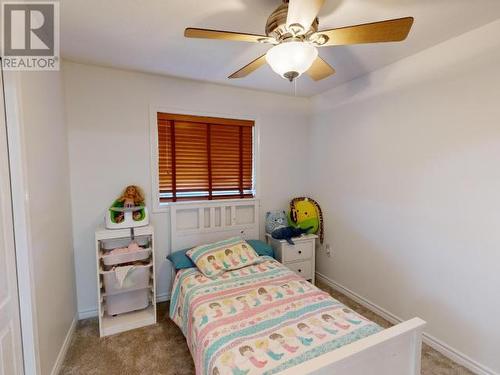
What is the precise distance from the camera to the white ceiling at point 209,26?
1473 millimetres

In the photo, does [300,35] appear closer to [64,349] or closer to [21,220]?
[21,220]

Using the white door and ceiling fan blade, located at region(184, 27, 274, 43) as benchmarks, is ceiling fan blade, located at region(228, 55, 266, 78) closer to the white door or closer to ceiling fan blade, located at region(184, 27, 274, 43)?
ceiling fan blade, located at region(184, 27, 274, 43)

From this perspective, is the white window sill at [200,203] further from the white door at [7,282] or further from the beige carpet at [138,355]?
the white door at [7,282]

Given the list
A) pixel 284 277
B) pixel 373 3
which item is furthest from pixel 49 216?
pixel 373 3

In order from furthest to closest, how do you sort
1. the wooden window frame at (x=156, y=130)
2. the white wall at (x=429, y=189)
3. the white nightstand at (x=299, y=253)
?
the white nightstand at (x=299, y=253) < the wooden window frame at (x=156, y=130) < the white wall at (x=429, y=189)

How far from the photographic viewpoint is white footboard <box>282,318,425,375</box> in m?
1.01

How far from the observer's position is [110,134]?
2445 mm

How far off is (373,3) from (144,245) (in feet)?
8.69

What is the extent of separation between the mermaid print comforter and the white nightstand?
609 mm

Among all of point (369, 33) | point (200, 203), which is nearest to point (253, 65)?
point (369, 33)

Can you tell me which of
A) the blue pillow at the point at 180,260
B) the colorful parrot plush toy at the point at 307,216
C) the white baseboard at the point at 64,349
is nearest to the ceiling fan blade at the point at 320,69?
the colorful parrot plush toy at the point at 307,216

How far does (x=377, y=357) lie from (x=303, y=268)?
1.87m

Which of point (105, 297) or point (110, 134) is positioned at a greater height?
point (110, 134)

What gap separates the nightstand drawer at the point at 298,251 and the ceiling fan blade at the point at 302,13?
2.23 m
